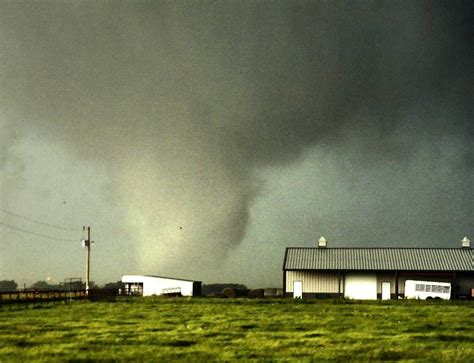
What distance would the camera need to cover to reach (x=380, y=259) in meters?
73.5

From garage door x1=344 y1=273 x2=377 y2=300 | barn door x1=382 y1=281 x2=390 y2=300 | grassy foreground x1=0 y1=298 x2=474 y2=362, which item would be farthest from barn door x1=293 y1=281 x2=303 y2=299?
grassy foreground x1=0 y1=298 x2=474 y2=362

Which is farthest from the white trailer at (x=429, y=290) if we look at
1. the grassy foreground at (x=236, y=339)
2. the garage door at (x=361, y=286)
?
the grassy foreground at (x=236, y=339)

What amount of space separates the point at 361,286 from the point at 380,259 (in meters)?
3.94

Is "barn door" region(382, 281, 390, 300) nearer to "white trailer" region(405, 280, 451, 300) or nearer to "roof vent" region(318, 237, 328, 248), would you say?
"white trailer" region(405, 280, 451, 300)

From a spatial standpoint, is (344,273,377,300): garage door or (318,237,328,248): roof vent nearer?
(344,273,377,300): garage door

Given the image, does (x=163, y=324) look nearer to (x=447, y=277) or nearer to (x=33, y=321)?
(x=33, y=321)

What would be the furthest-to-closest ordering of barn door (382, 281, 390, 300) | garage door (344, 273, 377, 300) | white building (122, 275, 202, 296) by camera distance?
white building (122, 275, 202, 296), garage door (344, 273, 377, 300), barn door (382, 281, 390, 300)

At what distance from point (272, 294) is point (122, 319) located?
51.2 m

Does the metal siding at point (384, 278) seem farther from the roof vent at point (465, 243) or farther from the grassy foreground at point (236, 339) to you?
the grassy foreground at point (236, 339)

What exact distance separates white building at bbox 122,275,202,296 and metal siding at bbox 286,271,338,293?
15.7m

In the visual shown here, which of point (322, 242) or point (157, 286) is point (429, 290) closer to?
point (322, 242)

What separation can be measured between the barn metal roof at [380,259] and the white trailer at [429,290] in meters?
3.49

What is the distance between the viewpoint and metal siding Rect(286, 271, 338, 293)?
238 feet

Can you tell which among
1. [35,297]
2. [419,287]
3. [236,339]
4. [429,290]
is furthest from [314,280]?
[236,339]
